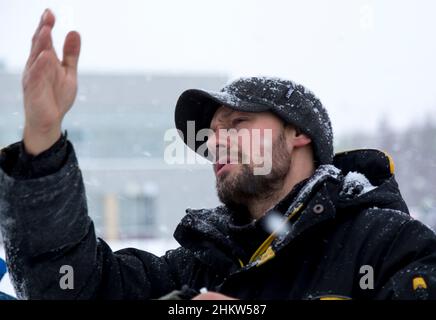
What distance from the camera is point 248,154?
8.18ft

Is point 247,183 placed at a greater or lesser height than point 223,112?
lesser

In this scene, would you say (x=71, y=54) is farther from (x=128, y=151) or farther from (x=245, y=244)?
(x=128, y=151)

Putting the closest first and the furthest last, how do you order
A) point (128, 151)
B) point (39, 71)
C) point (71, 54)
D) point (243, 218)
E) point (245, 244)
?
point (39, 71) → point (71, 54) → point (245, 244) → point (243, 218) → point (128, 151)

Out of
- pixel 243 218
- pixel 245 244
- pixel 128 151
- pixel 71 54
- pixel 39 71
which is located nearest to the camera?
pixel 39 71

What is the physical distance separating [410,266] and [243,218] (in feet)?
2.54

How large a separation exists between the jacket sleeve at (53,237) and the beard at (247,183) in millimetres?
487

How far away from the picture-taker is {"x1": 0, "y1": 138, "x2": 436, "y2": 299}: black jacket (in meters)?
1.95

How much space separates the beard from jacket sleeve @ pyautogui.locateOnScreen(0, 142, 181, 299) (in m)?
0.49

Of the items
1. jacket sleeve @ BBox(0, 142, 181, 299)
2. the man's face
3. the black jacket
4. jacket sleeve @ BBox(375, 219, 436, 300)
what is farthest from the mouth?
jacket sleeve @ BBox(375, 219, 436, 300)

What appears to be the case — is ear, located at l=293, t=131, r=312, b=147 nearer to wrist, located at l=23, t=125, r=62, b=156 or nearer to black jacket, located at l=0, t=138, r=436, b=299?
black jacket, located at l=0, t=138, r=436, b=299

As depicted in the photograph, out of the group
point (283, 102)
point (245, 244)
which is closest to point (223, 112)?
point (283, 102)
